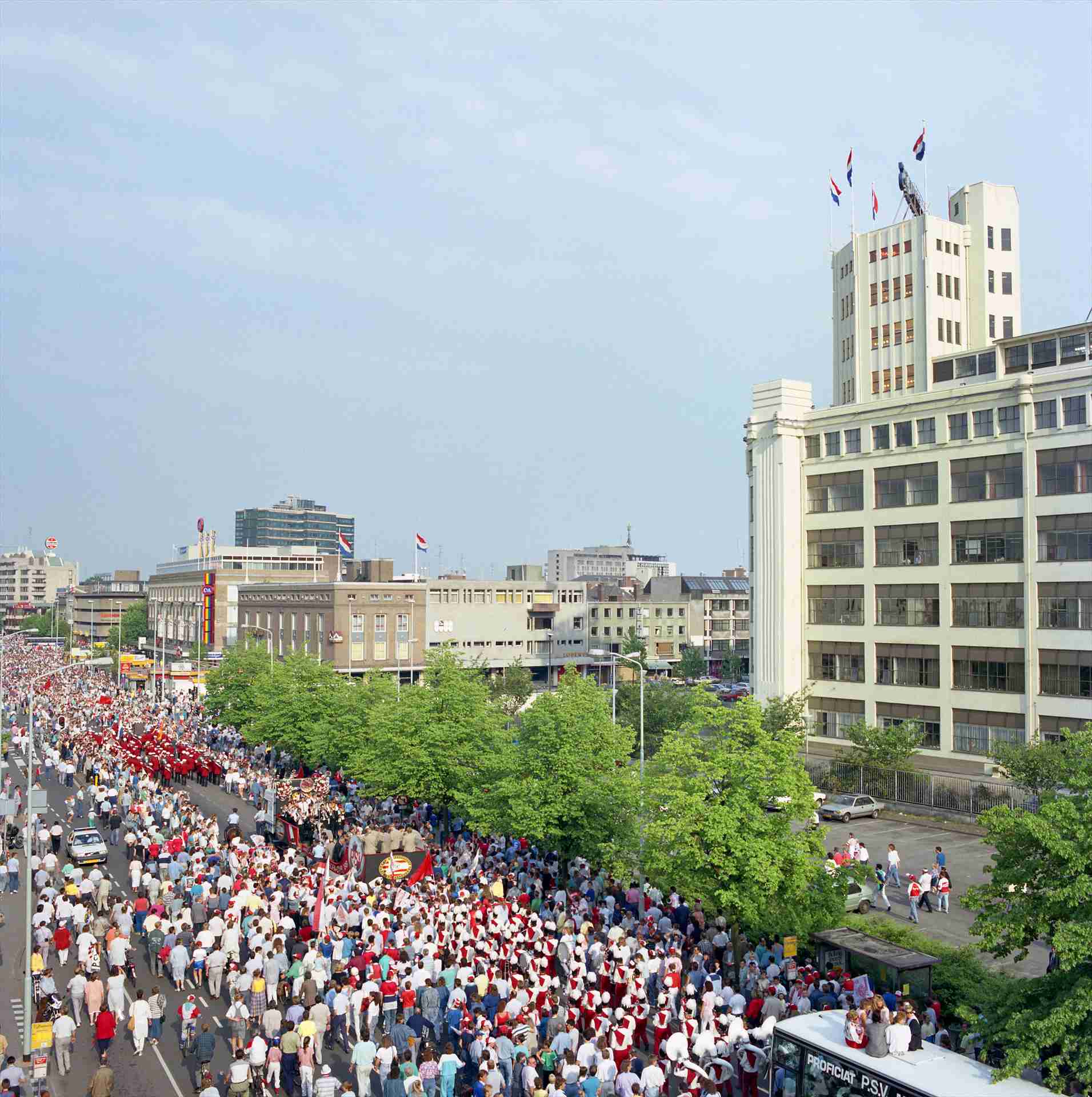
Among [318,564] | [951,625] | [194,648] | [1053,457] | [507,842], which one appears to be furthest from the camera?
[318,564]

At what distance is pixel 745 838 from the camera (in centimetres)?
2422

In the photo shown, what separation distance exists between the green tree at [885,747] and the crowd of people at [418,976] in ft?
70.2

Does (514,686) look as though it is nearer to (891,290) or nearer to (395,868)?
(891,290)

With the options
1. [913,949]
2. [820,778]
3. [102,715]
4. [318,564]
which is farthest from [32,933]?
[318,564]

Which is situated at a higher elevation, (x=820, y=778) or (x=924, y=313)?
(x=924, y=313)

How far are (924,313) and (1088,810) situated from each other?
55373mm

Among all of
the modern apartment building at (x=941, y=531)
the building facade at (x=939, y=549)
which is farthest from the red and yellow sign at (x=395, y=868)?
the building facade at (x=939, y=549)

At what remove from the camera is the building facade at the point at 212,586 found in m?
135

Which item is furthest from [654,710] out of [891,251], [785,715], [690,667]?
[690,667]

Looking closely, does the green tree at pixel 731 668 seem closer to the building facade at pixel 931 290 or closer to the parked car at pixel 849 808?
the building facade at pixel 931 290

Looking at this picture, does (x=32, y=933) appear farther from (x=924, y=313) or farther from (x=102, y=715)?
(x=924, y=313)

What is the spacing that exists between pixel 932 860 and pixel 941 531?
22883mm

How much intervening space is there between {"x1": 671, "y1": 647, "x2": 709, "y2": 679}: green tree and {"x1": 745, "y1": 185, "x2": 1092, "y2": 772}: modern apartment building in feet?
159

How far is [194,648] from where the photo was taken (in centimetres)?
13938
